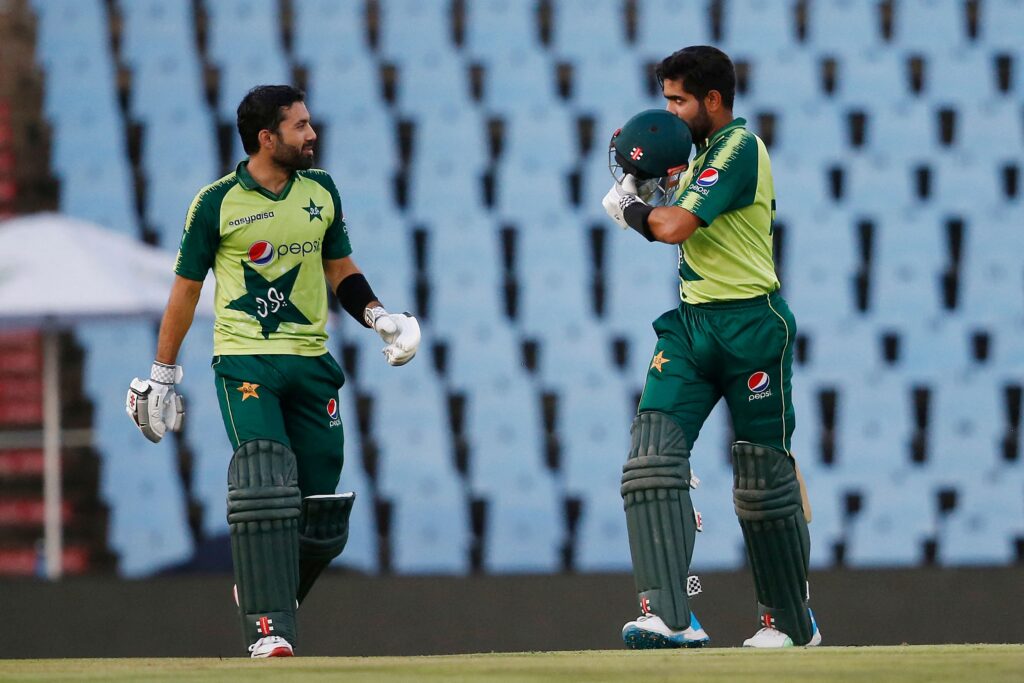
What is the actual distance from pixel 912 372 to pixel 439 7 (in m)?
3.75

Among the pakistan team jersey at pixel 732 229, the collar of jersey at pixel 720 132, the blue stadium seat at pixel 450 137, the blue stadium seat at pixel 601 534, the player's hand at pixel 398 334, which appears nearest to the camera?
the pakistan team jersey at pixel 732 229

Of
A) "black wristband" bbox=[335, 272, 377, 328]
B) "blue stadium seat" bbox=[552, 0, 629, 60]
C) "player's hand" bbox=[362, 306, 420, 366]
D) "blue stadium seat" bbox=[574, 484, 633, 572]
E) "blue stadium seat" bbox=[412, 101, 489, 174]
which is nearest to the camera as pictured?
"player's hand" bbox=[362, 306, 420, 366]

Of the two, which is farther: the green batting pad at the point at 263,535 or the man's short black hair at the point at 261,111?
the man's short black hair at the point at 261,111

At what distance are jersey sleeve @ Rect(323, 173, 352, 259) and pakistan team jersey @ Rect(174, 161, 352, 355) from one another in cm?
12

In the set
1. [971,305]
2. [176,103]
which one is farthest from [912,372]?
[176,103]

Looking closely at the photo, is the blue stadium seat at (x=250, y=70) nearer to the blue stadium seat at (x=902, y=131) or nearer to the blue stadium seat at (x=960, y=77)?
the blue stadium seat at (x=902, y=131)

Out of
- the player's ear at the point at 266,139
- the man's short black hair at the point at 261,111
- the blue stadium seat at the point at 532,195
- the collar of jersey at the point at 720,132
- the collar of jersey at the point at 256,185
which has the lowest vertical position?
the collar of jersey at the point at 256,185

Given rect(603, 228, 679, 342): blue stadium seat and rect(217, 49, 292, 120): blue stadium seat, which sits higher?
rect(217, 49, 292, 120): blue stadium seat

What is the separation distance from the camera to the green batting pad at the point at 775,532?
185 inches

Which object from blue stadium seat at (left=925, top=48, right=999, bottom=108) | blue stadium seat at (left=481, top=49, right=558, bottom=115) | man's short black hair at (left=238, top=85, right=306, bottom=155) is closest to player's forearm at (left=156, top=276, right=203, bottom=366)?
man's short black hair at (left=238, top=85, right=306, bottom=155)

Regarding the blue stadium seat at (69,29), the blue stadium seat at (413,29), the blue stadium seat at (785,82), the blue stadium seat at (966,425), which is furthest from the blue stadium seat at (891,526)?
the blue stadium seat at (69,29)

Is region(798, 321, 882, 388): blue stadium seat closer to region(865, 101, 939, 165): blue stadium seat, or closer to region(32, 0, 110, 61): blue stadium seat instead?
region(865, 101, 939, 165): blue stadium seat

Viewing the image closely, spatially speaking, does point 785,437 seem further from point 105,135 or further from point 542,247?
point 105,135

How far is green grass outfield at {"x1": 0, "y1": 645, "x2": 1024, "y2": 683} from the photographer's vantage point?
326 cm
